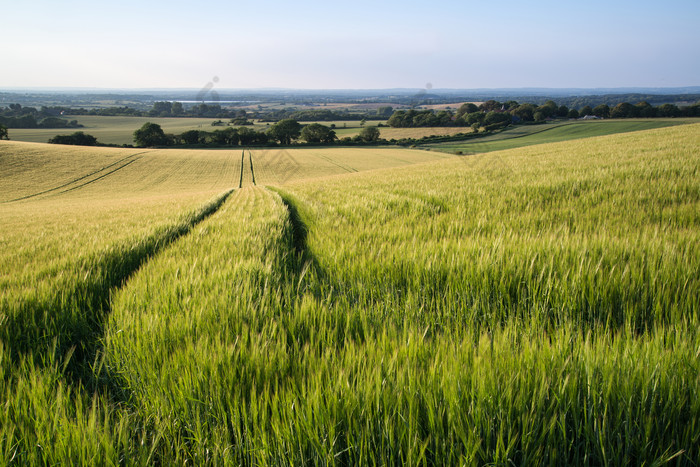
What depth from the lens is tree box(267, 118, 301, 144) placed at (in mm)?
80000

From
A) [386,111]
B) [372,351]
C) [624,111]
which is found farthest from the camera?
[386,111]

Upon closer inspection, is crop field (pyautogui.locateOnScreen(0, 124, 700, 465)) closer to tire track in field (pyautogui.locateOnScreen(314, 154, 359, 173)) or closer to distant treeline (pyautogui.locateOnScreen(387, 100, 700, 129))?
tire track in field (pyautogui.locateOnScreen(314, 154, 359, 173))

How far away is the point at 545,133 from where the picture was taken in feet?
218

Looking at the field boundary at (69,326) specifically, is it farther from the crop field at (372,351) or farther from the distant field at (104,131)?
the distant field at (104,131)

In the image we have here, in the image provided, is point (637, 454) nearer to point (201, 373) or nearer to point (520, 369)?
point (520, 369)

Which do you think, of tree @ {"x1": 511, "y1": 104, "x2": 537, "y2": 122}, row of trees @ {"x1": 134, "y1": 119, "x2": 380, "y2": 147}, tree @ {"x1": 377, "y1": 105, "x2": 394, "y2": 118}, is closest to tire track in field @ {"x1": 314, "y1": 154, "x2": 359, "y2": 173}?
Answer: row of trees @ {"x1": 134, "y1": 119, "x2": 380, "y2": 147}

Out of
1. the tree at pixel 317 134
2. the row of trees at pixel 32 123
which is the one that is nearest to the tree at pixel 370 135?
the tree at pixel 317 134

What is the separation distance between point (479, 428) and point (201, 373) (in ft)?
3.26

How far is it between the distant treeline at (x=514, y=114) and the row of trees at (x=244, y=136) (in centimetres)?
1887

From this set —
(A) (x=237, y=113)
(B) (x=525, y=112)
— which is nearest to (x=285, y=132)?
(A) (x=237, y=113)

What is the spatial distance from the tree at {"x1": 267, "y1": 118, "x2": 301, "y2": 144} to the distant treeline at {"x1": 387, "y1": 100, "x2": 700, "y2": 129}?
30985 millimetres

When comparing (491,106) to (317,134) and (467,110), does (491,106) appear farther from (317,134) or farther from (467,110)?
(317,134)

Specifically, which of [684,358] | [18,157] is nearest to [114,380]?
[684,358]

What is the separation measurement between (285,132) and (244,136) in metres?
10.0
